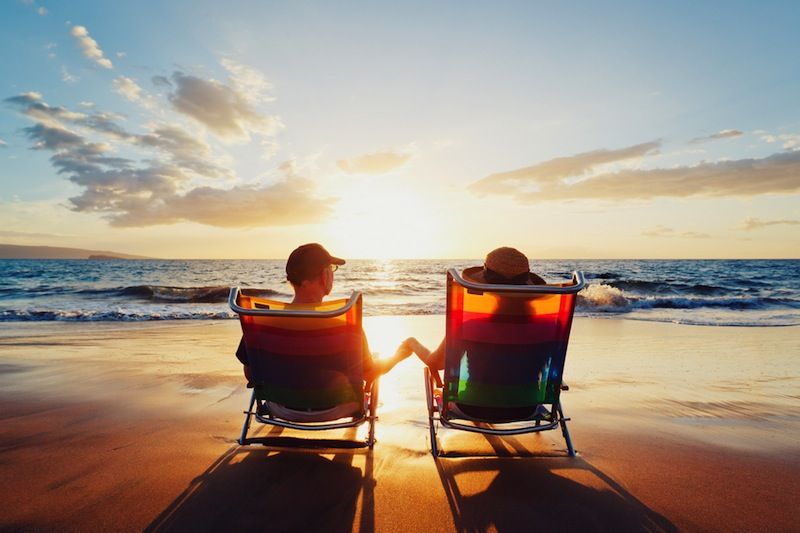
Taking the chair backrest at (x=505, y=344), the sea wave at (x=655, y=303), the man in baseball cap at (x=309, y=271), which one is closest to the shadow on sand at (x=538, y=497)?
the chair backrest at (x=505, y=344)

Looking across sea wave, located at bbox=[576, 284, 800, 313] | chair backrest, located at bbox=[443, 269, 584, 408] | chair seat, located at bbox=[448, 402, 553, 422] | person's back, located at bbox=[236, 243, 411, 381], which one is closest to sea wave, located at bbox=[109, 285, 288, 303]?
sea wave, located at bbox=[576, 284, 800, 313]

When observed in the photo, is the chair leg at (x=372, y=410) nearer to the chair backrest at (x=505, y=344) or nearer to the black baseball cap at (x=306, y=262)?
the chair backrest at (x=505, y=344)

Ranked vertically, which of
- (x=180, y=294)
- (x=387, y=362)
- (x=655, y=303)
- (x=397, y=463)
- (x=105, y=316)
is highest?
(x=387, y=362)

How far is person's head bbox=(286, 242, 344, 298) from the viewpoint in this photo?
3.46 m

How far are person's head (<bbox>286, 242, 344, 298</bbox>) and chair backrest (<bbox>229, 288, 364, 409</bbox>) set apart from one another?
0.27 metres

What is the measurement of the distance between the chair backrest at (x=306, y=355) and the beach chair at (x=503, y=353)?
2.23ft

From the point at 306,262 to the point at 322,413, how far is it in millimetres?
1160

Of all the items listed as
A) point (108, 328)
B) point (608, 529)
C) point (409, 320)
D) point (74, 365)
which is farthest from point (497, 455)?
point (108, 328)

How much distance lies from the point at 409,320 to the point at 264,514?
1108 cm

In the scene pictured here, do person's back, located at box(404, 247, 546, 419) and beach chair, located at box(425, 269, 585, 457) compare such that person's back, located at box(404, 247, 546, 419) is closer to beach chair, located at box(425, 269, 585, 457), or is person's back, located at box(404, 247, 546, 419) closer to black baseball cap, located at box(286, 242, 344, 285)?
beach chair, located at box(425, 269, 585, 457)

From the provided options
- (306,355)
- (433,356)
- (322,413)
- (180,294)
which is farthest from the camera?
(180,294)

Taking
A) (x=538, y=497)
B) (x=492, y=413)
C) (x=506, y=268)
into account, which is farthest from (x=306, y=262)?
(x=538, y=497)

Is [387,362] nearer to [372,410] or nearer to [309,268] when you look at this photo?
[372,410]

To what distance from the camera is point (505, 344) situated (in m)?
3.16
